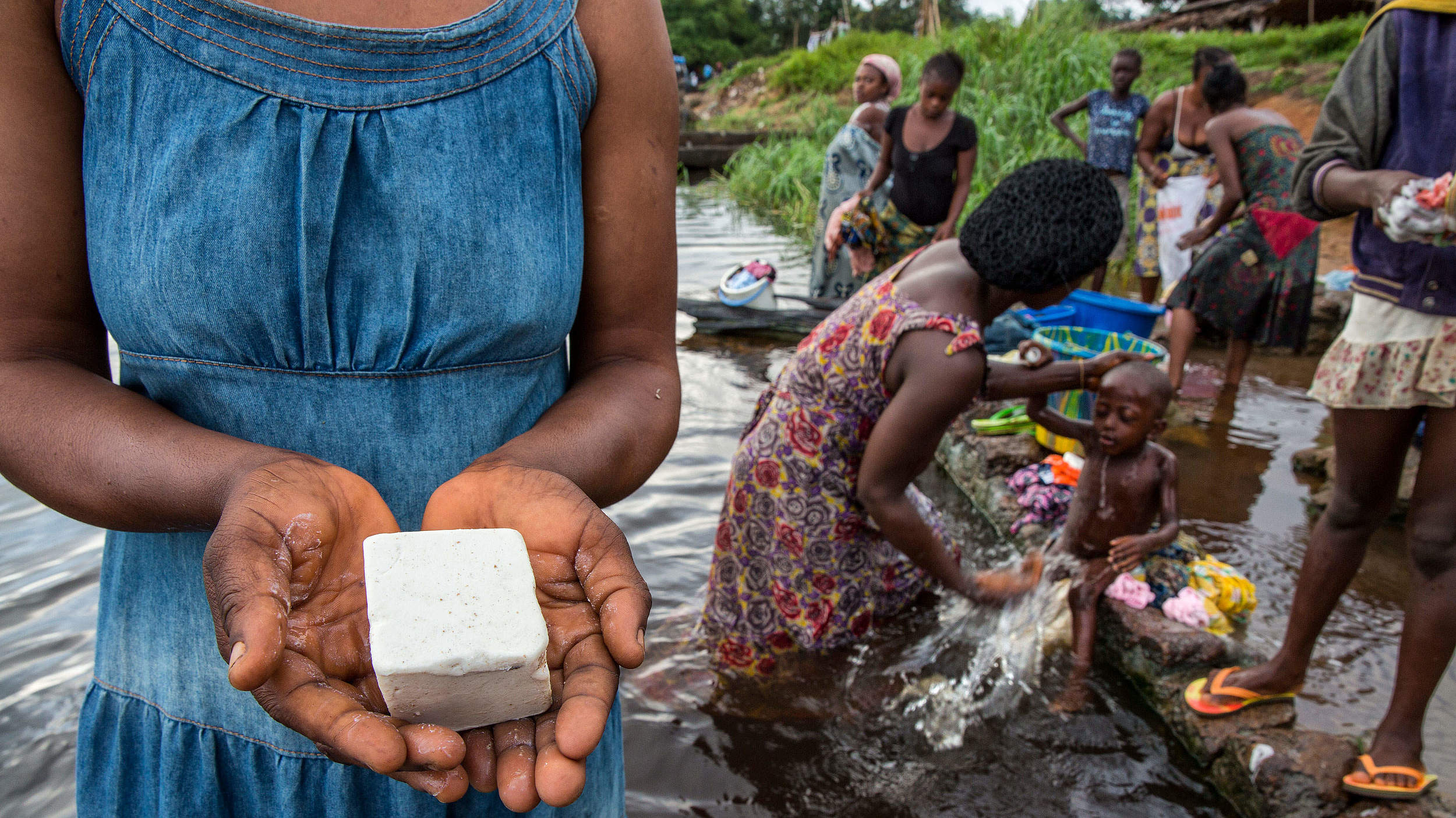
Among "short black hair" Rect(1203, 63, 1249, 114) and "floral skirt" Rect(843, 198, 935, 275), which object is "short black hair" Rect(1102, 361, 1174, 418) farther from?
"floral skirt" Rect(843, 198, 935, 275)

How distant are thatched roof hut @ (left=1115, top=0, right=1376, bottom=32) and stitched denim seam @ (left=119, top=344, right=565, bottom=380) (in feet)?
52.2

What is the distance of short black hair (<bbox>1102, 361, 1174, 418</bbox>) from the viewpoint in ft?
9.72

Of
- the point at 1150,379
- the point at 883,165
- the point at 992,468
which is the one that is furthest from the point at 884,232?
the point at 1150,379

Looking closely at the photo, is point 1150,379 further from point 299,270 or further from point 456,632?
point 299,270

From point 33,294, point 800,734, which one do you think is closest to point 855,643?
point 800,734

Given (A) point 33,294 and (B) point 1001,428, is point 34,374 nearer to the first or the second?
(A) point 33,294

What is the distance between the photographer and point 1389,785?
2.09 meters

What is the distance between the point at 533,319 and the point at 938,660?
7.67ft

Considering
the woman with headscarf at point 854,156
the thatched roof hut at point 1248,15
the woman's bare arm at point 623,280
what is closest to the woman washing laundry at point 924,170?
the woman with headscarf at point 854,156

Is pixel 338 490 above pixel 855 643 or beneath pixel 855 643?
above

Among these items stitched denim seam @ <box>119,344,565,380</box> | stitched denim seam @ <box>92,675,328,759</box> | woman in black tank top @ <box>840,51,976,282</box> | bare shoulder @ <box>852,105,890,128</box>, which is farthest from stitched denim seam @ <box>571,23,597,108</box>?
bare shoulder @ <box>852,105,890,128</box>

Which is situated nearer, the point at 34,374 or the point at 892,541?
the point at 34,374

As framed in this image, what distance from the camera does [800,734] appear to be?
2.74 m

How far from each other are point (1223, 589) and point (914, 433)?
4.73 ft
